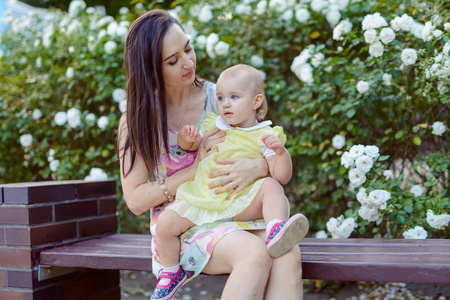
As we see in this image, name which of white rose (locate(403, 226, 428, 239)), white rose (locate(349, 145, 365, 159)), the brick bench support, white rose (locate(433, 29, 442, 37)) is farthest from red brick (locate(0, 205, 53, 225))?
white rose (locate(433, 29, 442, 37))

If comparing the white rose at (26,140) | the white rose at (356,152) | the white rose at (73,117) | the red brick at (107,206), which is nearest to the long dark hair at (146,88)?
the red brick at (107,206)

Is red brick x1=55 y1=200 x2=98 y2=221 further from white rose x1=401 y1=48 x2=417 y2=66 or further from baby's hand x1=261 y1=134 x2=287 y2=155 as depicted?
white rose x1=401 y1=48 x2=417 y2=66

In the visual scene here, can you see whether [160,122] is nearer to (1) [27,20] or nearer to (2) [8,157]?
(2) [8,157]

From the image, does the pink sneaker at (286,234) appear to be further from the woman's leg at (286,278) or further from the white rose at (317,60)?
the white rose at (317,60)

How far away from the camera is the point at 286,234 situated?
65.8 inches

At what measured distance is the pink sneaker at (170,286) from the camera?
184 centimetres

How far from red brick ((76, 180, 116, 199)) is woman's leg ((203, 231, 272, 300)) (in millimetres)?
973

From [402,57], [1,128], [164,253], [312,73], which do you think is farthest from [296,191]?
[1,128]

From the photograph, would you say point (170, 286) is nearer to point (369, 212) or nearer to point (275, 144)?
point (275, 144)

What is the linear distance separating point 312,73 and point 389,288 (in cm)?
151

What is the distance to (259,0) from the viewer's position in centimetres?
362

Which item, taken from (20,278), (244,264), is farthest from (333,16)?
(20,278)

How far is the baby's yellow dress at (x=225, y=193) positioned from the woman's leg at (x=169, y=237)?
28 mm

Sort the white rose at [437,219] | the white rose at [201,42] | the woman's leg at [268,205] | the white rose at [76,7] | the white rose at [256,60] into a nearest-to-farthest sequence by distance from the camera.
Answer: the woman's leg at [268,205] → the white rose at [437,219] → the white rose at [256,60] → the white rose at [201,42] → the white rose at [76,7]
